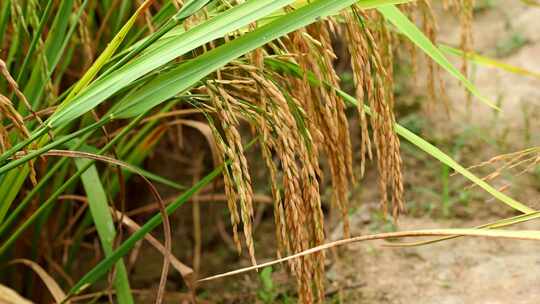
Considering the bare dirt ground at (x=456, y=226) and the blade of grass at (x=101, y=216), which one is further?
the bare dirt ground at (x=456, y=226)

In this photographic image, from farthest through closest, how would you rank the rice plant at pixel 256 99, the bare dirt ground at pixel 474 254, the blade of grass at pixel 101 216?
the bare dirt ground at pixel 474 254 < the blade of grass at pixel 101 216 < the rice plant at pixel 256 99

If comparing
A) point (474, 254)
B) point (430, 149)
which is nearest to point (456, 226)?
point (474, 254)

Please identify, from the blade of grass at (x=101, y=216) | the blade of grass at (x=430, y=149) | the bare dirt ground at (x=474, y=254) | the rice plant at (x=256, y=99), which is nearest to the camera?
the rice plant at (x=256, y=99)

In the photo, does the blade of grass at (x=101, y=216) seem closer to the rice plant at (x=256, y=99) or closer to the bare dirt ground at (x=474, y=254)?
the rice plant at (x=256, y=99)

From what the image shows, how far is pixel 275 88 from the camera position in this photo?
1278 mm

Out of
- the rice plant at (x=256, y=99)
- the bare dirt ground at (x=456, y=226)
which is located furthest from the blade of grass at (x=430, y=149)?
the bare dirt ground at (x=456, y=226)

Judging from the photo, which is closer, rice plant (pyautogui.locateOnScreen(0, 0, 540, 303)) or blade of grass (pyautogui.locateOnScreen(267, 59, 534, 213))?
rice plant (pyautogui.locateOnScreen(0, 0, 540, 303))

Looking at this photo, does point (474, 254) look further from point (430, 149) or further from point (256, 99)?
point (256, 99)

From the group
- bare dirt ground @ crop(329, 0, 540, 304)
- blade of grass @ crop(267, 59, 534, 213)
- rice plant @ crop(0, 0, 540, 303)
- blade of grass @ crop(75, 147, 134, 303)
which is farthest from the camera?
bare dirt ground @ crop(329, 0, 540, 304)

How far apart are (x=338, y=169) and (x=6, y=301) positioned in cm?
62

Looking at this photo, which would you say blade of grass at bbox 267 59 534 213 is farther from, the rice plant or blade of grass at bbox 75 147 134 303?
blade of grass at bbox 75 147 134 303

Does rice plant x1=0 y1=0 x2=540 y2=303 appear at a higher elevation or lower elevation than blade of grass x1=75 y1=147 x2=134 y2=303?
higher

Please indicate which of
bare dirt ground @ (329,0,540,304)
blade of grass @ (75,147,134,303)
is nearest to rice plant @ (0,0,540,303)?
blade of grass @ (75,147,134,303)

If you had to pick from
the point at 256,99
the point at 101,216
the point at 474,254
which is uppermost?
the point at 256,99
